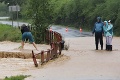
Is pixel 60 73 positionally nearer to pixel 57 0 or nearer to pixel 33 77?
pixel 33 77

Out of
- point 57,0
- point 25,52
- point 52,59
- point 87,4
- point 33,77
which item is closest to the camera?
point 33,77

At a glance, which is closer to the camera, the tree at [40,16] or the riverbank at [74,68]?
the riverbank at [74,68]

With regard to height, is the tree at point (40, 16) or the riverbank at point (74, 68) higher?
the tree at point (40, 16)

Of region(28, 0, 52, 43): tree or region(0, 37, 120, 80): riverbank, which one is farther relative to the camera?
region(28, 0, 52, 43): tree

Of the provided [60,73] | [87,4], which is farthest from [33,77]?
[87,4]

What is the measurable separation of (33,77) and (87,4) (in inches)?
2120

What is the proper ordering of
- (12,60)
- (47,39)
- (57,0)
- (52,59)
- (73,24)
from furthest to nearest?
(57,0)
(73,24)
(47,39)
(12,60)
(52,59)

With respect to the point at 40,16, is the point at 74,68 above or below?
below

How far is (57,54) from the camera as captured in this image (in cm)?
1991

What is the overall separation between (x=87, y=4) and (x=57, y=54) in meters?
47.2

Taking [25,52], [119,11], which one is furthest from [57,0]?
[25,52]

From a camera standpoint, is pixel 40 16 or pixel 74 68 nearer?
pixel 74 68

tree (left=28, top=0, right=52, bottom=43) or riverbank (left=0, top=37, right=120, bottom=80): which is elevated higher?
tree (left=28, top=0, right=52, bottom=43)

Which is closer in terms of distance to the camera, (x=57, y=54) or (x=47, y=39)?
(x=57, y=54)
